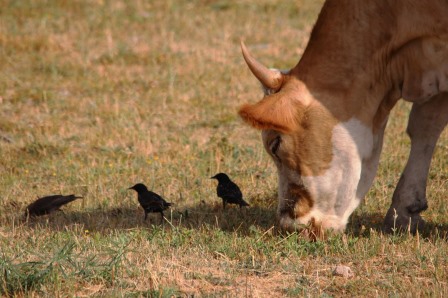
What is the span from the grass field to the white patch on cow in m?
0.27

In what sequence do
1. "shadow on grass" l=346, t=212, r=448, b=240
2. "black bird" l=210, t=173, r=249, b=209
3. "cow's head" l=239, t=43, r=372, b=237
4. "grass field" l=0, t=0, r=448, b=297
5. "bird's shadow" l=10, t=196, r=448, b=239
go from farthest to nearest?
"black bird" l=210, t=173, r=249, b=209 < "bird's shadow" l=10, t=196, r=448, b=239 < "shadow on grass" l=346, t=212, r=448, b=240 < "cow's head" l=239, t=43, r=372, b=237 < "grass field" l=0, t=0, r=448, b=297

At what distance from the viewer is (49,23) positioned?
16.7m

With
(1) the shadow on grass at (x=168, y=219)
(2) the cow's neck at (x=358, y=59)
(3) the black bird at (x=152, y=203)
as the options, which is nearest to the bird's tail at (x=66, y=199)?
(1) the shadow on grass at (x=168, y=219)

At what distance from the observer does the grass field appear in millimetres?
6879

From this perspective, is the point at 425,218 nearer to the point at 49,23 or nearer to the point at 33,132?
the point at 33,132

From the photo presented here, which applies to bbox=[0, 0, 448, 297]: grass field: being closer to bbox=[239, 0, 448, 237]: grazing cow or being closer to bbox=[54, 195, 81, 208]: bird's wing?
bbox=[54, 195, 81, 208]: bird's wing

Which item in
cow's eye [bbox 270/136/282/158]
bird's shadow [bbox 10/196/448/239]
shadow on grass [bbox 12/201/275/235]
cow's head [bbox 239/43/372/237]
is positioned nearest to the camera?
cow's head [bbox 239/43/372/237]

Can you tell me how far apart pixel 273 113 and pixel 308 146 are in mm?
381

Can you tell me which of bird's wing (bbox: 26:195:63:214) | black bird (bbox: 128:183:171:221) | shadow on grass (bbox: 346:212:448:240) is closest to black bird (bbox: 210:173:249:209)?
black bird (bbox: 128:183:171:221)

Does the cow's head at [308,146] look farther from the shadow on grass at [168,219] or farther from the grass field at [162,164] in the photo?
the shadow on grass at [168,219]

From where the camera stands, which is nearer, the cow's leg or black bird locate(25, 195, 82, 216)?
the cow's leg

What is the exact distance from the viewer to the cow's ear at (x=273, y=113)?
7215 millimetres

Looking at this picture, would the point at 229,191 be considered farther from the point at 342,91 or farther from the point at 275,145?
the point at 342,91

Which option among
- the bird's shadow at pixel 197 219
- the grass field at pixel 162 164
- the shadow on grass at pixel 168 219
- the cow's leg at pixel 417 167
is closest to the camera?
the grass field at pixel 162 164
